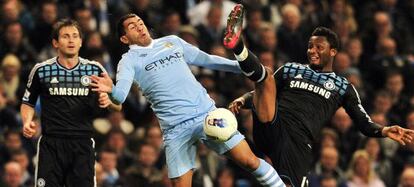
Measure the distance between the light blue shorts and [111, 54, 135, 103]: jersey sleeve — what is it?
2.17ft

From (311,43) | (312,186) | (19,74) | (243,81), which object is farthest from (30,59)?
(311,43)

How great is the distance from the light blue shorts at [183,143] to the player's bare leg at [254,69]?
594 millimetres

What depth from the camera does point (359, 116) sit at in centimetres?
1122

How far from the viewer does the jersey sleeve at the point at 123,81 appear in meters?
10.1

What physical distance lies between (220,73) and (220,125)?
19.8 ft

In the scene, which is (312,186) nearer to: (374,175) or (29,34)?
(374,175)

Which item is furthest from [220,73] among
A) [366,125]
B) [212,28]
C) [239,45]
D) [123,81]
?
[123,81]

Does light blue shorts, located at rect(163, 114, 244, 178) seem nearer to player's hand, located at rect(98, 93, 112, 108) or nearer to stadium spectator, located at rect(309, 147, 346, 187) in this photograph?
player's hand, located at rect(98, 93, 112, 108)

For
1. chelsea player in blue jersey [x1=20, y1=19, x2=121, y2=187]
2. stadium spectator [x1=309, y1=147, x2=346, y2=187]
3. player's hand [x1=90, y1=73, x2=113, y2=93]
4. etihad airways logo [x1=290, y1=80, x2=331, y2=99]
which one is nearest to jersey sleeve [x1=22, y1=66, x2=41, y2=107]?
chelsea player in blue jersey [x1=20, y1=19, x2=121, y2=187]

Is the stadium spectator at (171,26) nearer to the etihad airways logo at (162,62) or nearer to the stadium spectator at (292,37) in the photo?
the stadium spectator at (292,37)

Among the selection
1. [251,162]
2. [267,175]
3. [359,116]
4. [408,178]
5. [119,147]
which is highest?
[359,116]

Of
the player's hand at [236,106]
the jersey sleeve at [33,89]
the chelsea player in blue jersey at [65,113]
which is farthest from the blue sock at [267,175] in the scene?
the jersey sleeve at [33,89]

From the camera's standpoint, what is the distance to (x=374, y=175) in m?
15.2

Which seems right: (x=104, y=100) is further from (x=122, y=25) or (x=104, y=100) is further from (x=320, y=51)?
(x=320, y=51)
